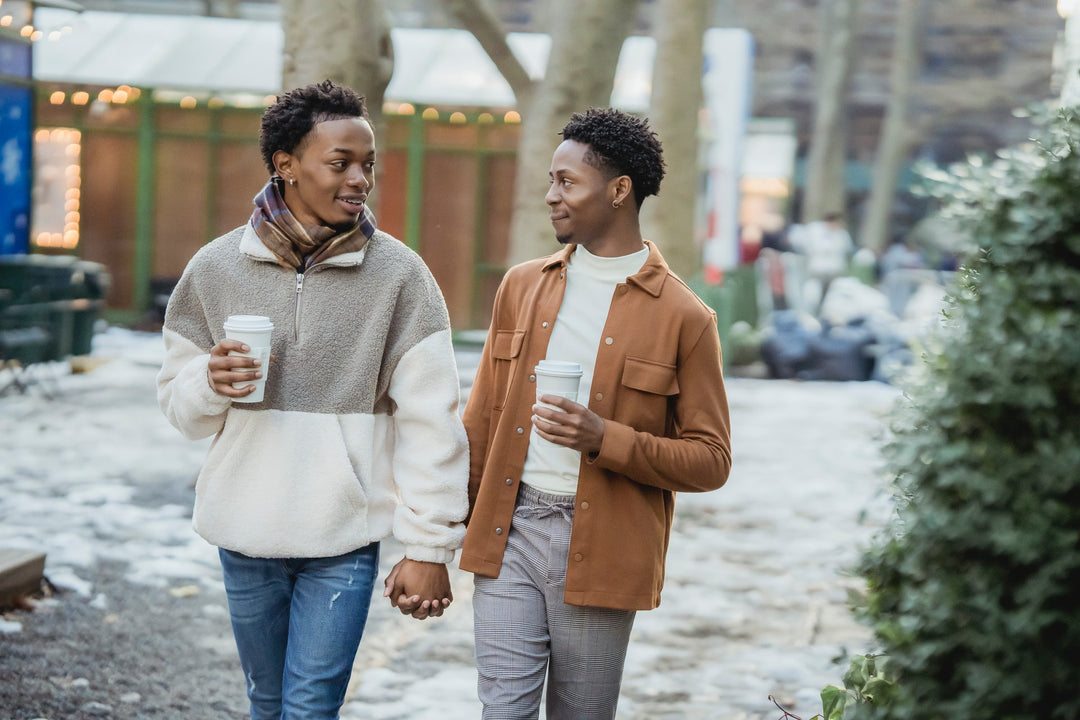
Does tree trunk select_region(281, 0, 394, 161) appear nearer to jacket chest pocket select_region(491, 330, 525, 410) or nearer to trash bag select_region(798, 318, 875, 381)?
jacket chest pocket select_region(491, 330, 525, 410)

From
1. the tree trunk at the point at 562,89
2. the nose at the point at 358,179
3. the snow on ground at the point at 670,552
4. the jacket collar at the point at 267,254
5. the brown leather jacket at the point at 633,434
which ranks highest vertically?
the tree trunk at the point at 562,89

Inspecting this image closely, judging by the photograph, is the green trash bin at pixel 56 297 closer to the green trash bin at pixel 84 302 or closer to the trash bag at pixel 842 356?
the green trash bin at pixel 84 302

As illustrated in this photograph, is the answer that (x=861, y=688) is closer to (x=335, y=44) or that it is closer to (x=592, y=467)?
(x=592, y=467)

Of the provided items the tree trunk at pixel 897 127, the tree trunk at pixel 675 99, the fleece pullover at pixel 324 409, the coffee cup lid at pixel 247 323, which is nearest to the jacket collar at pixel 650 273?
the fleece pullover at pixel 324 409

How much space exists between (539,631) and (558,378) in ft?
2.37

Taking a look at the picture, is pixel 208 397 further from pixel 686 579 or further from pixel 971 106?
pixel 971 106

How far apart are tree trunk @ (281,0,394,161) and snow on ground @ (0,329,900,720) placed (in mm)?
2692

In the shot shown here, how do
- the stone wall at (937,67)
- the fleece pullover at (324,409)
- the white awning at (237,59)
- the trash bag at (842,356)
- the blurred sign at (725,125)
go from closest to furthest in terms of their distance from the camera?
the fleece pullover at (324,409) → the trash bag at (842,356) → the white awning at (237,59) → the blurred sign at (725,125) → the stone wall at (937,67)

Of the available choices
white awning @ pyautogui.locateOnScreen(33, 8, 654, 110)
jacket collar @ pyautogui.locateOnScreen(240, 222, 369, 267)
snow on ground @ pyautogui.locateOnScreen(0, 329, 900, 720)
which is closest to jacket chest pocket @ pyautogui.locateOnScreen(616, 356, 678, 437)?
snow on ground @ pyautogui.locateOnScreen(0, 329, 900, 720)

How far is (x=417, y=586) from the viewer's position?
3.28 m

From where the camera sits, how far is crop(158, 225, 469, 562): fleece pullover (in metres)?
3.22

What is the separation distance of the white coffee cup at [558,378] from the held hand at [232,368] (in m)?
0.62

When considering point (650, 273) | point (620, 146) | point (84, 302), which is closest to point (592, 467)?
point (650, 273)

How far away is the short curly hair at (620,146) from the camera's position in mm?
3365
